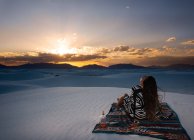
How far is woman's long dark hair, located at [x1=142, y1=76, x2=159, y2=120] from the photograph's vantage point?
6.55m

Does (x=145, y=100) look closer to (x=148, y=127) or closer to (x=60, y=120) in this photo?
(x=148, y=127)

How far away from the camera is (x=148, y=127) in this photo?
6242mm

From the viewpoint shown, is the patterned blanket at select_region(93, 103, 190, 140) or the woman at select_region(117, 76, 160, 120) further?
the woman at select_region(117, 76, 160, 120)

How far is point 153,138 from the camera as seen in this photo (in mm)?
5605

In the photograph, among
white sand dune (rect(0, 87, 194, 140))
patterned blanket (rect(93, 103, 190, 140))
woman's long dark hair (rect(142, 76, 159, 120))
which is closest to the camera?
patterned blanket (rect(93, 103, 190, 140))

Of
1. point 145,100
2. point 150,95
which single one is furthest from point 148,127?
point 150,95

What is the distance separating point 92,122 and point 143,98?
168 cm

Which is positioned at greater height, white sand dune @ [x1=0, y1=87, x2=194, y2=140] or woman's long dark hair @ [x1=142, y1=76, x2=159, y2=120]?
woman's long dark hair @ [x1=142, y1=76, x2=159, y2=120]

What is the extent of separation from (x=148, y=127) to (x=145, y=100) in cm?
77

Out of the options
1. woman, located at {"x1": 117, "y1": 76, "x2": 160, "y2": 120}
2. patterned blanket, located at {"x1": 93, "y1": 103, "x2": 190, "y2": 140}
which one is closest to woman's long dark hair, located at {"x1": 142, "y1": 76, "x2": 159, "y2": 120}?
woman, located at {"x1": 117, "y1": 76, "x2": 160, "y2": 120}

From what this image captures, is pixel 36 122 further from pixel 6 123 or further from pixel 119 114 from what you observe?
pixel 119 114

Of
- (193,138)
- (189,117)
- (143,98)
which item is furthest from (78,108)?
(193,138)

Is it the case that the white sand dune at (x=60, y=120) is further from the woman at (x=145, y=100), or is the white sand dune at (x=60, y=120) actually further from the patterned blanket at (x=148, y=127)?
the woman at (x=145, y=100)

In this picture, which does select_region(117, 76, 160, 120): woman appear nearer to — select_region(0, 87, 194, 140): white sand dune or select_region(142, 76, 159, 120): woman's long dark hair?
select_region(142, 76, 159, 120): woman's long dark hair
